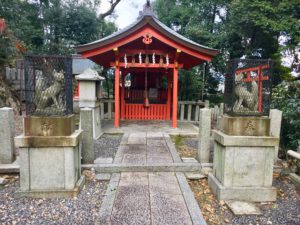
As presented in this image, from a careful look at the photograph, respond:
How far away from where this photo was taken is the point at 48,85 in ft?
11.5

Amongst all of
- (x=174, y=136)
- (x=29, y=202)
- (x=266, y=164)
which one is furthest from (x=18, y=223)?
(x=174, y=136)

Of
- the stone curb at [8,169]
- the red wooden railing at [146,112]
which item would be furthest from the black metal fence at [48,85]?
the red wooden railing at [146,112]

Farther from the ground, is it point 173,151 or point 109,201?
point 173,151

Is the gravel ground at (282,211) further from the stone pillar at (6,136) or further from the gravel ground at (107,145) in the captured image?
the stone pillar at (6,136)

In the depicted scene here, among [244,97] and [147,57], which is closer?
[244,97]

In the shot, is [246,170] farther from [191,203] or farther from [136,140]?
[136,140]

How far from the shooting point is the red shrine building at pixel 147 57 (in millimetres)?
7012

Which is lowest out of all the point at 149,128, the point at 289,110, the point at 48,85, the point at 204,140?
the point at 149,128

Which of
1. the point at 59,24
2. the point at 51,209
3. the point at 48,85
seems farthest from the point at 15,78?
the point at 51,209

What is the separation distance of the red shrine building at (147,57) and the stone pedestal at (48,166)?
175 inches

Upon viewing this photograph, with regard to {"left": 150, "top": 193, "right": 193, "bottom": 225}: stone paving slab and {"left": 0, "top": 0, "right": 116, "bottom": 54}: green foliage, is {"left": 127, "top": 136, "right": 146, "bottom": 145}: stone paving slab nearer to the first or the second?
{"left": 150, "top": 193, "right": 193, "bottom": 225}: stone paving slab

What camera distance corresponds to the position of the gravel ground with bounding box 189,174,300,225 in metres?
2.94

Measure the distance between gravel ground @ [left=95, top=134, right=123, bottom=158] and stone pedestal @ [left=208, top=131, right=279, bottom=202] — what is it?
2504 millimetres

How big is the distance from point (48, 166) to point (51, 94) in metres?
1.08
